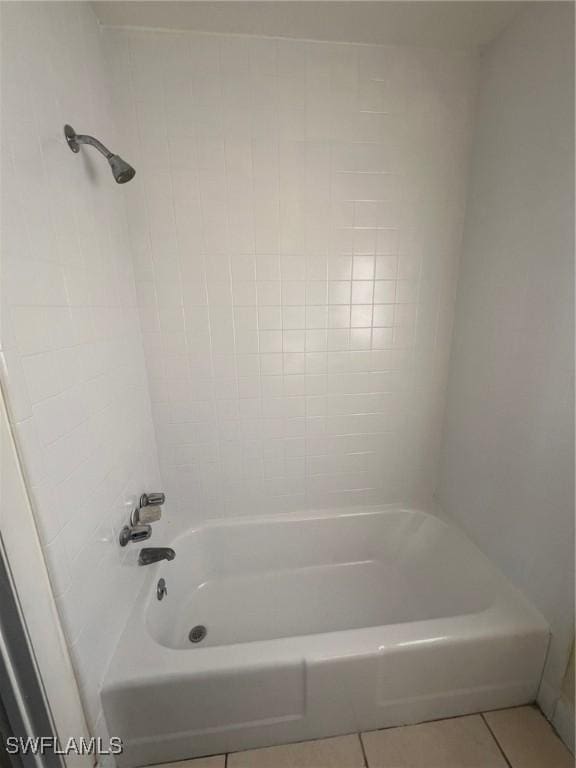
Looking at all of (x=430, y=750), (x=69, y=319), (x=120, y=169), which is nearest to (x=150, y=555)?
(x=69, y=319)

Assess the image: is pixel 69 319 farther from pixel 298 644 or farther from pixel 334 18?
pixel 334 18

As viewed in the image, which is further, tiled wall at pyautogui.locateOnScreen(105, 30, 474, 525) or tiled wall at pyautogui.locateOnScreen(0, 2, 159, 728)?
tiled wall at pyautogui.locateOnScreen(105, 30, 474, 525)

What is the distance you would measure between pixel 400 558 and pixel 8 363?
1751 mm

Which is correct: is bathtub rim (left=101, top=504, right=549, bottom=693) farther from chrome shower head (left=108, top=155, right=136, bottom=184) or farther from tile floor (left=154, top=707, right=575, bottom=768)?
chrome shower head (left=108, top=155, right=136, bottom=184)

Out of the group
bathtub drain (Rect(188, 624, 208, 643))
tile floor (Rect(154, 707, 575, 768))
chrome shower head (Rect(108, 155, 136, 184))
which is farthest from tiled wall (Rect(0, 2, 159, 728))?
tile floor (Rect(154, 707, 575, 768))

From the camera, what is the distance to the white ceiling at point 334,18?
0.94m

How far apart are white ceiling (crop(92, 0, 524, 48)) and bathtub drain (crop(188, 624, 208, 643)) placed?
2277mm

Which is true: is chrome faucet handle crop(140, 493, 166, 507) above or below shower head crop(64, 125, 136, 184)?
below

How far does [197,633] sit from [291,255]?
1.64 m

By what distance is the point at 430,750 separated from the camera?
0.89 meters

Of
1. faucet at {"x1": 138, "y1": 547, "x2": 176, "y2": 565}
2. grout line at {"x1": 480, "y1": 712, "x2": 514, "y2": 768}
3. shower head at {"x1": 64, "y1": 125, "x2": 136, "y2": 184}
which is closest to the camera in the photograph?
shower head at {"x1": 64, "y1": 125, "x2": 136, "y2": 184}

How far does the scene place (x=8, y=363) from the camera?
1.78ft

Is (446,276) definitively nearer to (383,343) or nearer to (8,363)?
(383,343)

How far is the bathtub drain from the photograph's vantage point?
1.22 m
